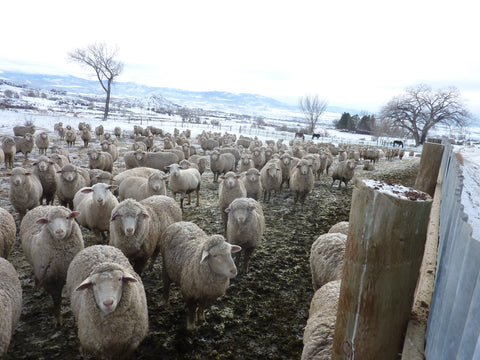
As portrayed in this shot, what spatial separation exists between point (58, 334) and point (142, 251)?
1.48m

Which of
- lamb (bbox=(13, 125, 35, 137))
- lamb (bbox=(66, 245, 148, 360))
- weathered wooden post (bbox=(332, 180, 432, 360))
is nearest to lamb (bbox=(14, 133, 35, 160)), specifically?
lamb (bbox=(13, 125, 35, 137))

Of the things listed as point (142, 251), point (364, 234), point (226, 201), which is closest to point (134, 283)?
point (142, 251)

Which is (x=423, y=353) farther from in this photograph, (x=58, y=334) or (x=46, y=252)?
(x=46, y=252)

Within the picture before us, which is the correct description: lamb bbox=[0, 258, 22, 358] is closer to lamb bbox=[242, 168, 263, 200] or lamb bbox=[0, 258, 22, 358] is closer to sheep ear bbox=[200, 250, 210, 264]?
sheep ear bbox=[200, 250, 210, 264]

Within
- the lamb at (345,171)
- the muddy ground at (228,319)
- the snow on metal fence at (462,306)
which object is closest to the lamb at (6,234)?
the muddy ground at (228,319)

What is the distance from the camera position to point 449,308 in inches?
37.9

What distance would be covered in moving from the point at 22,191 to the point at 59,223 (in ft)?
11.9

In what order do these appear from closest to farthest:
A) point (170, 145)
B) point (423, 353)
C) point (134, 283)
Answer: point (423, 353), point (134, 283), point (170, 145)

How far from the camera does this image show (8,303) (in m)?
3.04

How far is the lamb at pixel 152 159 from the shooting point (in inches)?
479

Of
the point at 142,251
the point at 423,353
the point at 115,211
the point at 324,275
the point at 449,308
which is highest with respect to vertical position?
the point at 449,308

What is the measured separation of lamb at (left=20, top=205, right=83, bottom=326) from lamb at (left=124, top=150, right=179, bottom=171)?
26.8 ft

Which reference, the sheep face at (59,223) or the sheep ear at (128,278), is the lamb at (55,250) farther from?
the sheep ear at (128,278)

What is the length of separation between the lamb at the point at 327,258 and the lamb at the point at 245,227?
1454mm
